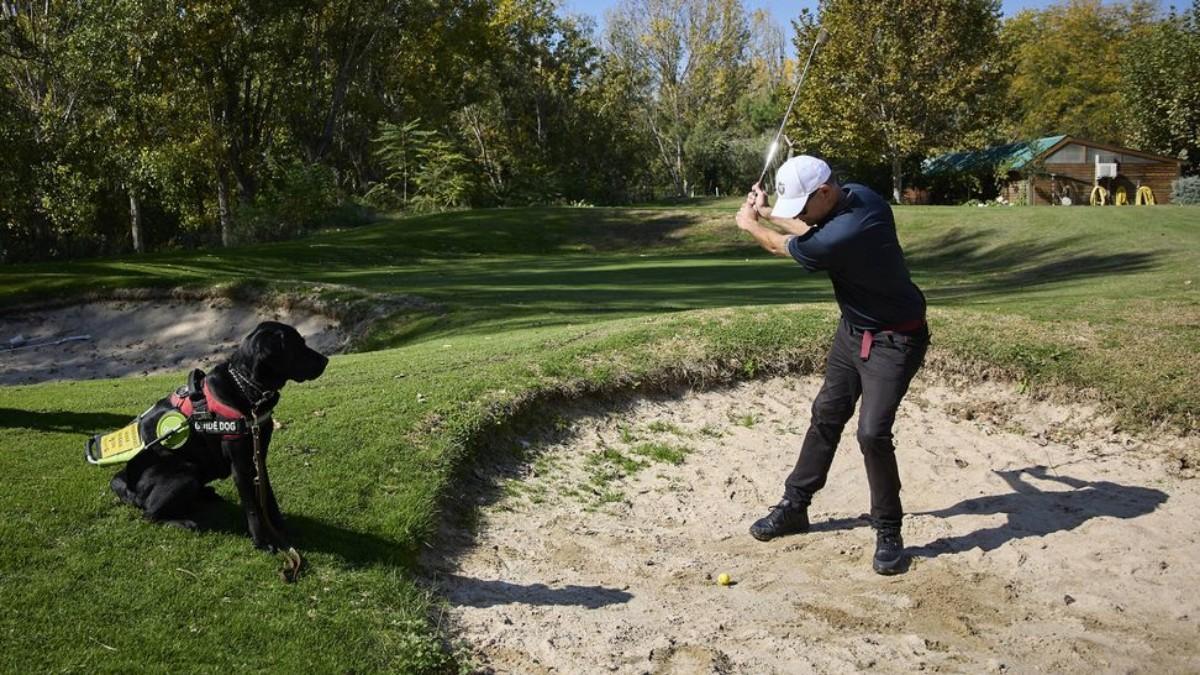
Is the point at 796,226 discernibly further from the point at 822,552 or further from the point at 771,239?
the point at 822,552

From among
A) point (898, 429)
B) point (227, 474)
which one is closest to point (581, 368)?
point (898, 429)

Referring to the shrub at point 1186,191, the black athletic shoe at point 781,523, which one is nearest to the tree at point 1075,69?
the shrub at point 1186,191

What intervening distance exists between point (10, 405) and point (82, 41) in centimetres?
3010

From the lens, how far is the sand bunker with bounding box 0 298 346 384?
1586cm

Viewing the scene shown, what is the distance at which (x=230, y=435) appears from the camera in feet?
18.1

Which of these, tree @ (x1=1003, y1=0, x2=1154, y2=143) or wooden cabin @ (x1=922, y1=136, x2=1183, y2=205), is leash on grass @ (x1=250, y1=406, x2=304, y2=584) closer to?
wooden cabin @ (x1=922, y1=136, x2=1183, y2=205)

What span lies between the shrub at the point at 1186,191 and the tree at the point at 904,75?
9944 millimetres

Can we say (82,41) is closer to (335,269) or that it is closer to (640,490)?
(335,269)

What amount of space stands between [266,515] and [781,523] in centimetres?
377

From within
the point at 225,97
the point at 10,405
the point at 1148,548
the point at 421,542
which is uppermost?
the point at 225,97

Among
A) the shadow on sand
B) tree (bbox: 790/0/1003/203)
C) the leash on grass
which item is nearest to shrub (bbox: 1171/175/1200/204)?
tree (bbox: 790/0/1003/203)

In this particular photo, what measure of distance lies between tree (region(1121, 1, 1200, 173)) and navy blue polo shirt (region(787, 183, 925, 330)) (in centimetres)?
5816

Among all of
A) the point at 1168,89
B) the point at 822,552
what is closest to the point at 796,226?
the point at 822,552

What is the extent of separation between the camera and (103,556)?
5.66 m
